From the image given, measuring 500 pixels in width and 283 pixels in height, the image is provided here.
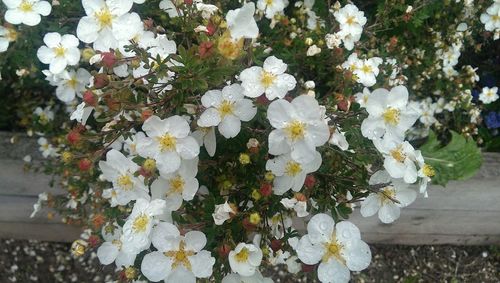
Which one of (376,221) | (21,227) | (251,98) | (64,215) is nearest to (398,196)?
(251,98)

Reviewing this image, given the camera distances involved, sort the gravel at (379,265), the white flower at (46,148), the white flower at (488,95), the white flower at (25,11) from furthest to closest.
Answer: the gravel at (379,265), the white flower at (488,95), the white flower at (46,148), the white flower at (25,11)

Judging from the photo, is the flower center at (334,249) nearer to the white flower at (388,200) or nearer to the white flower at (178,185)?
the white flower at (388,200)

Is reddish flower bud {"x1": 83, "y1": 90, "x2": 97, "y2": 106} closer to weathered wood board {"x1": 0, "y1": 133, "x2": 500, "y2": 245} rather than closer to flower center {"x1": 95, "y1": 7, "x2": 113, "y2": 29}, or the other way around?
flower center {"x1": 95, "y1": 7, "x2": 113, "y2": 29}

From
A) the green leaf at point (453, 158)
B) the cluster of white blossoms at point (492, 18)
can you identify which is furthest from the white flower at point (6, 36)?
the cluster of white blossoms at point (492, 18)

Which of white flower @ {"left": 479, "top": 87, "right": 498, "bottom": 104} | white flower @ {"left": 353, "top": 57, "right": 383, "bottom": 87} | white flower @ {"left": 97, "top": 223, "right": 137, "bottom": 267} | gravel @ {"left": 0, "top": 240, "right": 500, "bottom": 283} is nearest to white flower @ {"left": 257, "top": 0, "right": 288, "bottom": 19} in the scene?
white flower @ {"left": 353, "top": 57, "right": 383, "bottom": 87}

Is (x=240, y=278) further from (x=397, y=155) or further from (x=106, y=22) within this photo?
(x=106, y=22)

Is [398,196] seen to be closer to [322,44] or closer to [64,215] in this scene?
[322,44]

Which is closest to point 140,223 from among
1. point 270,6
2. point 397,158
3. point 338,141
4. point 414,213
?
point 338,141
